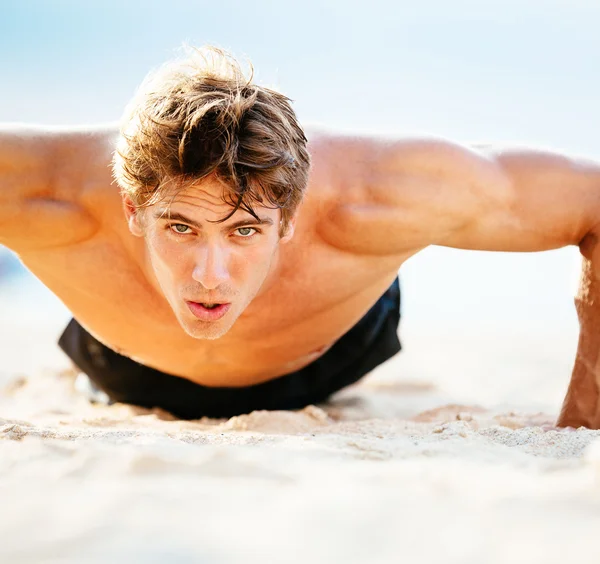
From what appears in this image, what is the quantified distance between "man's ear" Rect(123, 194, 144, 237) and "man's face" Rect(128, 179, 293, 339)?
2.9 inches

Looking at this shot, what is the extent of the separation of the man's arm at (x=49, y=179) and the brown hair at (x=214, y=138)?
0.24 meters

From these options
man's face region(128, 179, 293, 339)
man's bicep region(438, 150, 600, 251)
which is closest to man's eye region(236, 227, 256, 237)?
man's face region(128, 179, 293, 339)

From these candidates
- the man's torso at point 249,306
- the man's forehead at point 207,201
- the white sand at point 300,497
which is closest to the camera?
the white sand at point 300,497

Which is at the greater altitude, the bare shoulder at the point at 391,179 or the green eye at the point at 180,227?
the bare shoulder at the point at 391,179

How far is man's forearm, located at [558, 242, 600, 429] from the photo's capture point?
242 centimetres

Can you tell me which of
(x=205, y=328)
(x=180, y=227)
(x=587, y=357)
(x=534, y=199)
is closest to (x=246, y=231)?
(x=180, y=227)

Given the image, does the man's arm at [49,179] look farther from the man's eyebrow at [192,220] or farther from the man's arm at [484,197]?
the man's arm at [484,197]

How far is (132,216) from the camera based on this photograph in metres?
2.34

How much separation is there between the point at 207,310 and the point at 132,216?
0.39 meters

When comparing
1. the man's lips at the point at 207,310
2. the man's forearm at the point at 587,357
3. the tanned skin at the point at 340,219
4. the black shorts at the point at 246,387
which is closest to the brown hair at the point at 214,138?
the tanned skin at the point at 340,219

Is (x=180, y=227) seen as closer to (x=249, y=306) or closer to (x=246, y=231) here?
(x=246, y=231)

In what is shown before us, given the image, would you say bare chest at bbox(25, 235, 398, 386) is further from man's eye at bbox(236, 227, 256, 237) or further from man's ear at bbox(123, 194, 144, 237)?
man's eye at bbox(236, 227, 256, 237)

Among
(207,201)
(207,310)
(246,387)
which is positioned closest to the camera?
(207,201)

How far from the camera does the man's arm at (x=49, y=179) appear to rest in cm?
240
